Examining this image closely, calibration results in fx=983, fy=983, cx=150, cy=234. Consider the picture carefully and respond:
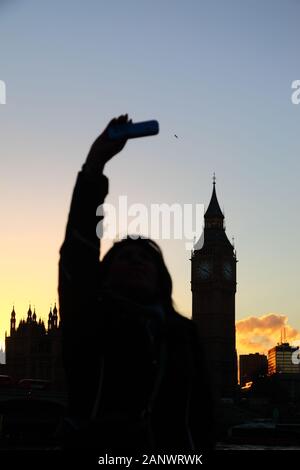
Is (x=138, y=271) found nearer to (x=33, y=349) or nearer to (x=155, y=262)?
(x=155, y=262)

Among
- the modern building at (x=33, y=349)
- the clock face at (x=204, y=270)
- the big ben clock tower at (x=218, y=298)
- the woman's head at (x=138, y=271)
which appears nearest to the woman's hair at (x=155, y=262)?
the woman's head at (x=138, y=271)

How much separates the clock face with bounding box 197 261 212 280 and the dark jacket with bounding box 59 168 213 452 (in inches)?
3795

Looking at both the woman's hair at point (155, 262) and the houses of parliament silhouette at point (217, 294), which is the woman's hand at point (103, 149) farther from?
the houses of parliament silhouette at point (217, 294)

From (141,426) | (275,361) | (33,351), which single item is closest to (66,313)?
(141,426)

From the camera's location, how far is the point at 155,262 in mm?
3104

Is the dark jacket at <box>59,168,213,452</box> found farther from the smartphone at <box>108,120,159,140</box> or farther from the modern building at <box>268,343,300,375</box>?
the modern building at <box>268,343,300,375</box>

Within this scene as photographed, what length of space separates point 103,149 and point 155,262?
40 centimetres

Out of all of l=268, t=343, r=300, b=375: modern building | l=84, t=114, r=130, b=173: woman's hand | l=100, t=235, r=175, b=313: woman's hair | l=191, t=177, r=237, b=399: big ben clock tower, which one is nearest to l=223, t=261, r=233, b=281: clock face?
l=191, t=177, r=237, b=399: big ben clock tower

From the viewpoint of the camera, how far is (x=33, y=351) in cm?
8319

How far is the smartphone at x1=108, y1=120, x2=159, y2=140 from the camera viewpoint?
2.86m
